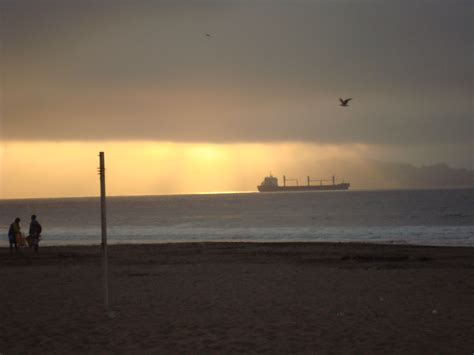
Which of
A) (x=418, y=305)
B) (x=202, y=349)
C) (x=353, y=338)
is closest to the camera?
(x=202, y=349)

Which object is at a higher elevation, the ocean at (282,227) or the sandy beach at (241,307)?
the ocean at (282,227)

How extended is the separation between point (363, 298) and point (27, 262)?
13071mm

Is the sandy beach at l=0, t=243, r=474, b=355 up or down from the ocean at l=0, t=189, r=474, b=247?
→ down

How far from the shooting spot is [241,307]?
37.1 feet

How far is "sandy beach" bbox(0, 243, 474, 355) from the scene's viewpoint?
866 cm

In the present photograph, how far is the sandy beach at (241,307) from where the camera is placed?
28.4 feet

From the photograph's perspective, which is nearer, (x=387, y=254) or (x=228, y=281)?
(x=228, y=281)

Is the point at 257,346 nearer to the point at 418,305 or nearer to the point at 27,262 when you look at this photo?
the point at 418,305

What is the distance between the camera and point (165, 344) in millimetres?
8602

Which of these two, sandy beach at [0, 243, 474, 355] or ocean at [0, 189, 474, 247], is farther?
ocean at [0, 189, 474, 247]

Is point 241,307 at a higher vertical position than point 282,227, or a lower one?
lower

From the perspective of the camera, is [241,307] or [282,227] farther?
[282,227]

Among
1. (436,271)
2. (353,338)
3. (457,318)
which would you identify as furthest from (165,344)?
(436,271)

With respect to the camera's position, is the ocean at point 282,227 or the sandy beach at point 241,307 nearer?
the sandy beach at point 241,307
